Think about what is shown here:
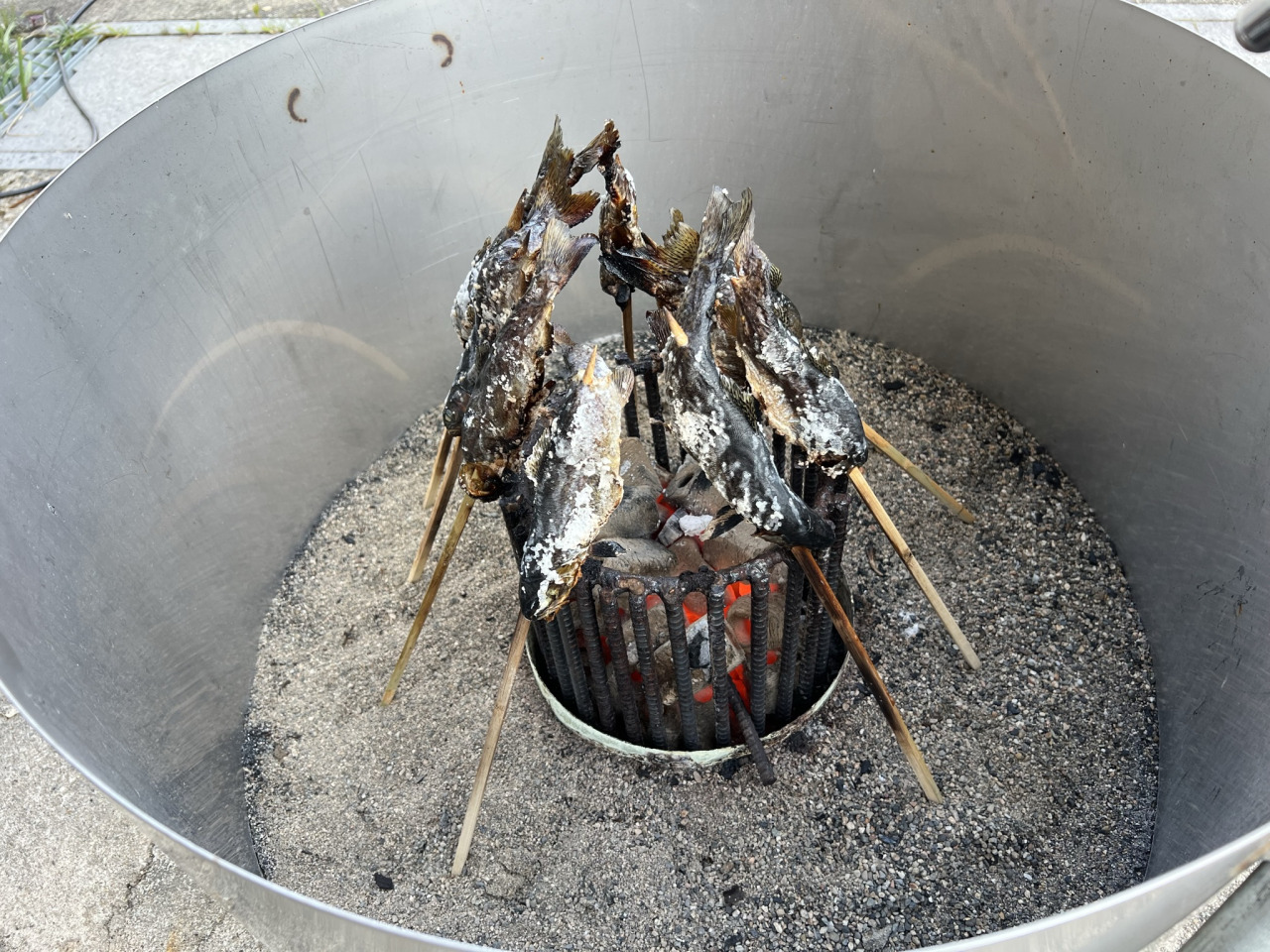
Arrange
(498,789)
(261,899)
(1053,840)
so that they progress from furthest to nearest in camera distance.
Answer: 1. (498,789)
2. (1053,840)
3. (261,899)

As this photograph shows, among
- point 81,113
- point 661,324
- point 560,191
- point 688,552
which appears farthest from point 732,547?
point 81,113

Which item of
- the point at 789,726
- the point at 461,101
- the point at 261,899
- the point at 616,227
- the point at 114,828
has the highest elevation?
the point at 461,101

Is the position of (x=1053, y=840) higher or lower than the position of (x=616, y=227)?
lower

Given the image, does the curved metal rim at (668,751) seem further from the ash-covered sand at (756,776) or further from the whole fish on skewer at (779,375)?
the whole fish on skewer at (779,375)

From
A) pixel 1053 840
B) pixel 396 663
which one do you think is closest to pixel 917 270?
pixel 1053 840

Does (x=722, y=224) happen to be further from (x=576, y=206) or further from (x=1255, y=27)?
(x=1255, y=27)

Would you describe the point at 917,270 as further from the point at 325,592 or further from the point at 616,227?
the point at 325,592

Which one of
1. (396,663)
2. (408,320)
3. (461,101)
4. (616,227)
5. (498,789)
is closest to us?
(616,227)
